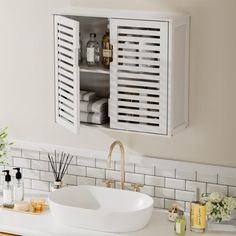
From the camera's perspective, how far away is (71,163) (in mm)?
4754

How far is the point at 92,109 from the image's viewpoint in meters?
4.33

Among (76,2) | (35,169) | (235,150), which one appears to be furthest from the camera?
(35,169)

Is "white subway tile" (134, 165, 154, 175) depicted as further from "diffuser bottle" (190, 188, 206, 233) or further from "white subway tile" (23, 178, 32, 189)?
"white subway tile" (23, 178, 32, 189)

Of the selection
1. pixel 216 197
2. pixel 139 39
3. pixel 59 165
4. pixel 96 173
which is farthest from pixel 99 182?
pixel 139 39

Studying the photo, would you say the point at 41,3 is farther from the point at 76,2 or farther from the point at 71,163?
the point at 71,163

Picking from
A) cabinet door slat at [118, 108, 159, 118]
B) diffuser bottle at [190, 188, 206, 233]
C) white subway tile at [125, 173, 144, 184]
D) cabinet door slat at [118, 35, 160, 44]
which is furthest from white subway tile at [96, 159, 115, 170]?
cabinet door slat at [118, 35, 160, 44]

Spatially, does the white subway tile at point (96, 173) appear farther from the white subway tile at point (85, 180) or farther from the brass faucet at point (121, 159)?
the brass faucet at point (121, 159)

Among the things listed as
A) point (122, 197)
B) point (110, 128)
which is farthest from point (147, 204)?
point (110, 128)

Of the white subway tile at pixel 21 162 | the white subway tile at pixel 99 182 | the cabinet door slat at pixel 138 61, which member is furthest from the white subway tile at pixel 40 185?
the cabinet door slat at pixel 138 61

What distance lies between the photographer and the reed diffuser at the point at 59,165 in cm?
468

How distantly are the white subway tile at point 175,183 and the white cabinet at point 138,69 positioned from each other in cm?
36

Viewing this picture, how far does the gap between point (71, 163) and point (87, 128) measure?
30 centimetres

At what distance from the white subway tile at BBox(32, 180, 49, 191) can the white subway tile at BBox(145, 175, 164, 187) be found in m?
0.72

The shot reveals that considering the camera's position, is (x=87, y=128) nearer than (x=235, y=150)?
No
